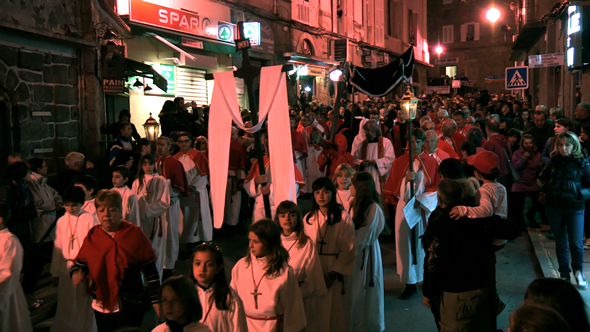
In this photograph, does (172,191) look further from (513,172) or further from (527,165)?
(527,165)

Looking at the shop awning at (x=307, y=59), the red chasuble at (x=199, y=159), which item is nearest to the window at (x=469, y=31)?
the shop awning at (x=307, y=59)

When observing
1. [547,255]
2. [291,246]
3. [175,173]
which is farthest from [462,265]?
[175,173]

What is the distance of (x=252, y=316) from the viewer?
396 centimetres

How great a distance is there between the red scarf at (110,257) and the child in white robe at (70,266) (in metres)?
0.58

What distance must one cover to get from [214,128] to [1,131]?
4.33 metres

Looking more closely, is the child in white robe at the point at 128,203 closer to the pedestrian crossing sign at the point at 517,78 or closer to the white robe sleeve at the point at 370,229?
the white robe sleeve at the point at 370,229

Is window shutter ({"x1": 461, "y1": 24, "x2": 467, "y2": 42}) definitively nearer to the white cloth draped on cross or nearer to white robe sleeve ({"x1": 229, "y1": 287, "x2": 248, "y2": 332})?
the white cloth draped on cross

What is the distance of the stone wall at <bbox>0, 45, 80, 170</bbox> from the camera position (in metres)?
8.43

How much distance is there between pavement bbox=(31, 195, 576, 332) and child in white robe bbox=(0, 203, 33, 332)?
101cm

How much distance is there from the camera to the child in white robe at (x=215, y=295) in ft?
11.0

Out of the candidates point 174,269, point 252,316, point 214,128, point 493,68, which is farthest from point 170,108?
point 493,68

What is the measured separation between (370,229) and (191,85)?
526 inches

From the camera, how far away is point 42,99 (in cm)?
909

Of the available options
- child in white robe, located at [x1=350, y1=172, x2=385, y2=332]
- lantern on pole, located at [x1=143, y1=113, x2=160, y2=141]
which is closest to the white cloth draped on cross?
child in white robe, located at [x1=350, y1=172, x2=385, y2=332]
